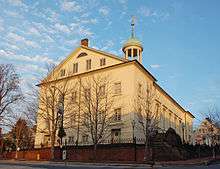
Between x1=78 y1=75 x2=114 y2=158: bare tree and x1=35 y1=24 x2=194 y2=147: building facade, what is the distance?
349 mm

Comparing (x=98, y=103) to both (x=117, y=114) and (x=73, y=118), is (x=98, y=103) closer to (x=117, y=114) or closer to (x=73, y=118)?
(x=117, y=114)

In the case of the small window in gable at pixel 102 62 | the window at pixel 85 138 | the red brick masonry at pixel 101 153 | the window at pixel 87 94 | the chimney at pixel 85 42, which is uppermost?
the chimney at pixel 85 42

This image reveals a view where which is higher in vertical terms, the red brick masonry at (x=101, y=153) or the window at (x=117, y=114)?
the window at (x=117, y=114)

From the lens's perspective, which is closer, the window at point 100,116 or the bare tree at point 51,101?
the bare tree at point 51,101

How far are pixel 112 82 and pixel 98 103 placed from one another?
390 cm

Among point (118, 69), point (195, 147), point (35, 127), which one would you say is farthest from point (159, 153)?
point (35, 127)

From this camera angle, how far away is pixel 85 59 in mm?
51250

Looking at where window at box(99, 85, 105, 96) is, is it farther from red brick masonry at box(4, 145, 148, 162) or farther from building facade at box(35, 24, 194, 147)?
red brick masonry at box(4, 145, 148, 162)

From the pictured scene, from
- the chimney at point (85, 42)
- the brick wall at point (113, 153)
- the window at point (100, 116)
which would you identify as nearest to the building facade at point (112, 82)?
the chimney at point (85, 42)

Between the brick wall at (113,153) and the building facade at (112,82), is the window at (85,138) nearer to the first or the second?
the building facade at (112,82)

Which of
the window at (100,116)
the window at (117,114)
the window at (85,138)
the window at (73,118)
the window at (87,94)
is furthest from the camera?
the window at (73,118)

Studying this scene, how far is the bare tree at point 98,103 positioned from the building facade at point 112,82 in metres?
0.35

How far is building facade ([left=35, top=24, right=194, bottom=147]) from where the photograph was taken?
43.8 meters

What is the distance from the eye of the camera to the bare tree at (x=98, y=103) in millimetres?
44094
